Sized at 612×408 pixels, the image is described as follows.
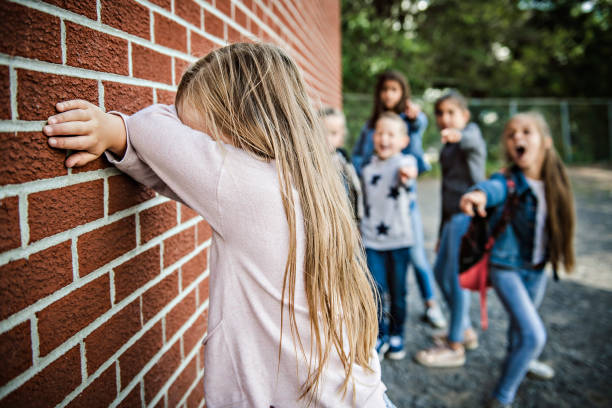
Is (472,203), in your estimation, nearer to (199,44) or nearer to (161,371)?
(199,44)

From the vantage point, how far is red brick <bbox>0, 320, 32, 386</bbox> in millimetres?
810

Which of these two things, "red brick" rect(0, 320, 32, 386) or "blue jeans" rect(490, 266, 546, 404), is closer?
"red brick" rect(0, 320, 32, 386)

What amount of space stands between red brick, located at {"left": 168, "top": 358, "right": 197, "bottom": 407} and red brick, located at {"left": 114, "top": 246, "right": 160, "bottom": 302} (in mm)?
500

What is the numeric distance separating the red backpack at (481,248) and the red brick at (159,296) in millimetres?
1995

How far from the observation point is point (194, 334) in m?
1.82

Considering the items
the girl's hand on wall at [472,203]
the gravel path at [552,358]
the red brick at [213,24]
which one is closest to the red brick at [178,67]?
the red brick at [213,24]

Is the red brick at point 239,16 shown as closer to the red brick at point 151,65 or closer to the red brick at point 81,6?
the red brick at point 151,65

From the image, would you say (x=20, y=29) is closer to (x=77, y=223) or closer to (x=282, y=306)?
(x=77, y=223)

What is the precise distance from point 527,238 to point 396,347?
1344 millimetres

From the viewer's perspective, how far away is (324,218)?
120cm

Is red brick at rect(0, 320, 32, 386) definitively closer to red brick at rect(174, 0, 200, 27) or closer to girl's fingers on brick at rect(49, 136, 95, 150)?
girl's fingers on brick at rect(49, 136, 95, 150)

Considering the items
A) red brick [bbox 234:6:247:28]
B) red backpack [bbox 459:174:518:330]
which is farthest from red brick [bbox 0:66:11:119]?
red backpack [bbox 459:174:518:330]

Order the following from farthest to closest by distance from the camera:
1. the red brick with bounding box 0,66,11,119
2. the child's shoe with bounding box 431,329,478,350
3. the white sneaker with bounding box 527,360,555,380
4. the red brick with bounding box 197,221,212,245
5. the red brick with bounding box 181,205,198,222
Result: the child's shoe with bounding box 431,329,478,350
the white sneaker with bounding box 527,360,555,380
the red brick with bounding box 197,221,212,245
the red brick with bounding box 181,205,198,222
the red brick with bounding box 0,66,11,119

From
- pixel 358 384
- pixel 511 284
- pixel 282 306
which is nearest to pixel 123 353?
pixel 282 306
